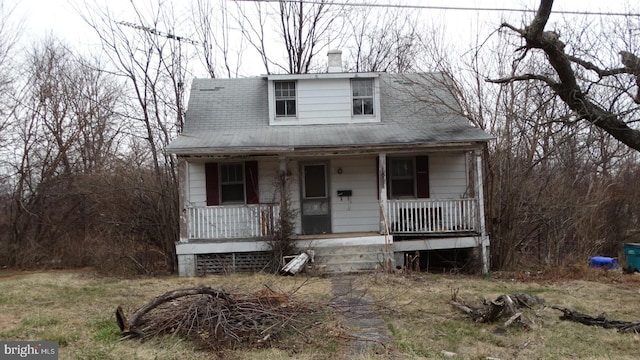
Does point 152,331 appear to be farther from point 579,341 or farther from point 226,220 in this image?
point 226,220

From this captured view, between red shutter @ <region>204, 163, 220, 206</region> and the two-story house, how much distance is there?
0.09 ft

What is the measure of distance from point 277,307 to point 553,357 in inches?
135

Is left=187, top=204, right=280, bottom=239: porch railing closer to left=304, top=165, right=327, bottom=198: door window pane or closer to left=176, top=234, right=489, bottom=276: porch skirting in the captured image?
left=176, top=234, right=489, bottom=276: porch skirting

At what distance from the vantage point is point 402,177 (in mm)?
13852

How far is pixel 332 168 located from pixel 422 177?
2543 millimetres

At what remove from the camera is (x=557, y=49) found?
6676 mm

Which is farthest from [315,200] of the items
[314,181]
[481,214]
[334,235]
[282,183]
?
[481,214]

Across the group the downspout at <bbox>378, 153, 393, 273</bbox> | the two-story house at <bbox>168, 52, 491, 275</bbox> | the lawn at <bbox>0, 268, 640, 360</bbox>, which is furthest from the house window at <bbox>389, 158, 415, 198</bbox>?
the lawn at <bbox>0, 268, 640, 360</bbox>

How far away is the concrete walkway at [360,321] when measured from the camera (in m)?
5.85

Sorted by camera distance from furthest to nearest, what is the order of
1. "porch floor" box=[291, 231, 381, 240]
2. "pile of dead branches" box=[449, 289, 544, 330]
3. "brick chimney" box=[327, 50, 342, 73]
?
"brick chimney" box=[327, 50, 342, 73] < "porch floor" box=[291, 231, 381, 240] < "pile of dead branches" box=[449, 289, 544, 330]

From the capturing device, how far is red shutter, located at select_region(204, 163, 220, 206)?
43.5ft

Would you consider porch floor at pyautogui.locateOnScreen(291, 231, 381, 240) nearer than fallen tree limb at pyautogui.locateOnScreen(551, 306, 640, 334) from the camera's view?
No

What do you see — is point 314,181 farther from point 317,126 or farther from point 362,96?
point 362,96

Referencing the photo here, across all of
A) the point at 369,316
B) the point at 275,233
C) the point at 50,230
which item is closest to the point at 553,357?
the point at 369,316
